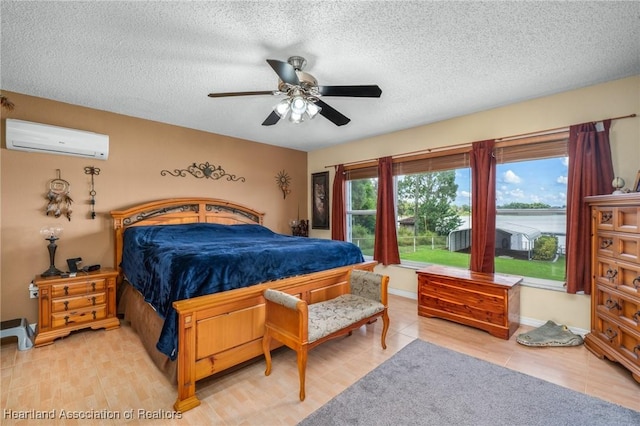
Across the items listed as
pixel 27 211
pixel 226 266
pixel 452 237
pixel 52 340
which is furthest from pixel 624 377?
pixel 27 211

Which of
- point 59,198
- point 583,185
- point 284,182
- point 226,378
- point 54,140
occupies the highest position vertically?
point 54,140

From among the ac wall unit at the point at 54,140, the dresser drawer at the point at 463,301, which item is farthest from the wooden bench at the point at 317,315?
the ac wall unit at the point at 54,140

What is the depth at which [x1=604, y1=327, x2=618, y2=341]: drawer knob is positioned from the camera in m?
2.32

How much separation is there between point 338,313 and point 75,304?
9.19ft

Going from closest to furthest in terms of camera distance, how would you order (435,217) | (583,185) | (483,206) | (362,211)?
(583,185) → (483,206) → (435,217) → (362,211)

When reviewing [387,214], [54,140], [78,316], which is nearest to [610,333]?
[387,214]

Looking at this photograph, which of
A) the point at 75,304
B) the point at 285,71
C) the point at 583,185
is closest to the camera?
the point at 285,71

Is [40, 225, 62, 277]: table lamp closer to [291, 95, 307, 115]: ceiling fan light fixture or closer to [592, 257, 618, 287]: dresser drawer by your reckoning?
[291, 95, 307, 115]: ceiling fan light fixture

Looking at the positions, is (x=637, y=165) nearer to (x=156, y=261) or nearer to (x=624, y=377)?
(x=624, y=377)

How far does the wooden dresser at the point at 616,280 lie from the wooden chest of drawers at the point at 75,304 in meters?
4.83

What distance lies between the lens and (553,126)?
3033mm

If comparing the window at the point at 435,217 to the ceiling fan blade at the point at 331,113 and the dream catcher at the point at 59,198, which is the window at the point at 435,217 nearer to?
the ceiling fan blade at the point at 331,113

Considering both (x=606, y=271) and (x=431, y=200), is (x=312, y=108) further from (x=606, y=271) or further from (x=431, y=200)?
(x=606, y=271)

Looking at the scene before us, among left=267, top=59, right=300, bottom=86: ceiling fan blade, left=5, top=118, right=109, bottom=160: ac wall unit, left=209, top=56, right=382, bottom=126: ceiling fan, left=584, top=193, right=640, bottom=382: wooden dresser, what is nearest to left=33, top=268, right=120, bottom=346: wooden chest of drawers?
left=5, top=118, right=109, bottom=160: ac wall unit
